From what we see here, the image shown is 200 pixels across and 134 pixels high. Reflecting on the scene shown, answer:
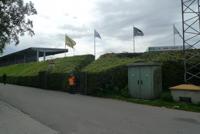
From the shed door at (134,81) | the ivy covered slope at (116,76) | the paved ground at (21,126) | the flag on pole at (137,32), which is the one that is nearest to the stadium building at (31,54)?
the flag on pole at (137,32)

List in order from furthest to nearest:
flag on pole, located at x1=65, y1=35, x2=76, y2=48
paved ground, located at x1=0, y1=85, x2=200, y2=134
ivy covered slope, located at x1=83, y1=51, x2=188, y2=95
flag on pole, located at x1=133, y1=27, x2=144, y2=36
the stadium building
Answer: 1. the stadium building
2. flag on pole, located at x1=65, y1=35, x2=76, y2=48
3. flag on pole, located at x1=133, y1=27, x2=144, y2=36
4. ivy covered slope, located at x1=83, y1=51, x2=188, y2=95
5. paved ground, located at x1=0, y1=85, x2=200, y2=134

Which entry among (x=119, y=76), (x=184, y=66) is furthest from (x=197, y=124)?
(x=119, y=76)

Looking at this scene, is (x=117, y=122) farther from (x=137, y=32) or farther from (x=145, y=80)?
(x=137, y=32)

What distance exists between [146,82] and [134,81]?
0.96 m

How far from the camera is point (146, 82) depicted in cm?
1794

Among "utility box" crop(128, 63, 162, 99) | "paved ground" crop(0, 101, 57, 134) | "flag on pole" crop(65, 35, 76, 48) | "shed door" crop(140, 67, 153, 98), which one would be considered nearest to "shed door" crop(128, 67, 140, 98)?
"utility box" crop(128, 63, 162, 99)

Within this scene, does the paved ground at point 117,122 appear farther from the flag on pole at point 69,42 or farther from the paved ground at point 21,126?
the flag on pole at point 69,42

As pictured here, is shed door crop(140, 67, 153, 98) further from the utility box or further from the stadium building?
the stadium building

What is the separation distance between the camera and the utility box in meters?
17.8

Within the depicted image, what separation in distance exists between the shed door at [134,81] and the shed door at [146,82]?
323 mm

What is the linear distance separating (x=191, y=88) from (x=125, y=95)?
4.93 metres

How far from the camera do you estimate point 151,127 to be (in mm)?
9500

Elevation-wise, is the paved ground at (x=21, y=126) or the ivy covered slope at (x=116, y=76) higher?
the ivy covered slope at (x=116, y=76)

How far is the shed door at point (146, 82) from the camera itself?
1777cm
